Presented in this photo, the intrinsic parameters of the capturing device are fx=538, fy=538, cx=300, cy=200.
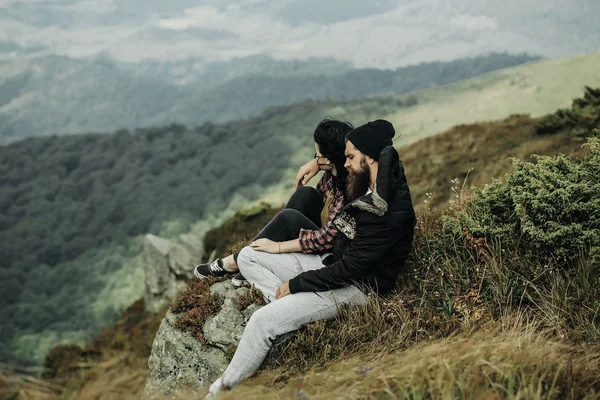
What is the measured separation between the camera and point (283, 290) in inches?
184

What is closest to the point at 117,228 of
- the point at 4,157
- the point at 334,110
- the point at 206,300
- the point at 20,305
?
the point at 20,305

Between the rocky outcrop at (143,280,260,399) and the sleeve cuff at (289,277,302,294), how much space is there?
602 mm

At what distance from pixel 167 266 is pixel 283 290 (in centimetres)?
1851

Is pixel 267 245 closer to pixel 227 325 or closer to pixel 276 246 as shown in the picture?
pixel 276 246

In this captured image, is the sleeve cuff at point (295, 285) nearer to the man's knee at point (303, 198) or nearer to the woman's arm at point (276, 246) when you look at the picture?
the woman's arm at point (276, 246)

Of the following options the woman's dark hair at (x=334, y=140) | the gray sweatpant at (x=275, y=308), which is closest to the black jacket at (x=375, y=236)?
the gray sweatpant at (x=275, y=308)

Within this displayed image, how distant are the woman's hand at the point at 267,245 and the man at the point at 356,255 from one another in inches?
16.1

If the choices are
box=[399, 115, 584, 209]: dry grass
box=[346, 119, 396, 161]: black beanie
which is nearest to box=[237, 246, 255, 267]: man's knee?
box=[346, 119, 396, 161]: black beanie

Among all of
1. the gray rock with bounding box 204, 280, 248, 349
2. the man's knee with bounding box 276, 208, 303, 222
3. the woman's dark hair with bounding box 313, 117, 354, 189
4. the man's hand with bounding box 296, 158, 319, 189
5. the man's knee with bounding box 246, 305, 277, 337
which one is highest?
the woman's dark hair with bounding box 313, 117, 354, 189

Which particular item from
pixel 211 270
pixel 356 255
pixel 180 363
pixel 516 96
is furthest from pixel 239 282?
pixel 516 96

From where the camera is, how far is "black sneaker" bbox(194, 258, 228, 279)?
18.6 feet

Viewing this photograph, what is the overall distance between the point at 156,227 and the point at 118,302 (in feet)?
→ 80.2

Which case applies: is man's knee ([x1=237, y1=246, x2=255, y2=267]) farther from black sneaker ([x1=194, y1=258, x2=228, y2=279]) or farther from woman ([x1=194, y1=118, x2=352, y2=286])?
black sneaker ([x1=194, y1=258, x2=228, y2=279])

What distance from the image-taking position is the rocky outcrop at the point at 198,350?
494 cm
